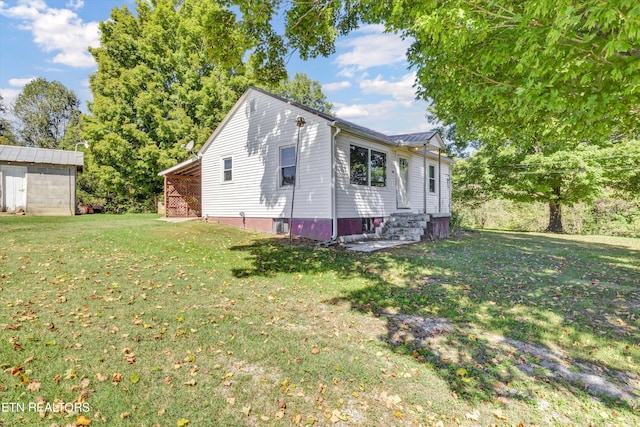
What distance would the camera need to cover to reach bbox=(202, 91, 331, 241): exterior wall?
35.6 feet

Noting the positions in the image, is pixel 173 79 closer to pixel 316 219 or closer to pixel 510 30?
pixel 316 219

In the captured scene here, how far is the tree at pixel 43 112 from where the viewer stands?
37031 mm

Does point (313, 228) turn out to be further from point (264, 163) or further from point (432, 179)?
point (432, 179)


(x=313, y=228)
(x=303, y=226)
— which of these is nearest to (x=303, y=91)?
(x=303, y=226)

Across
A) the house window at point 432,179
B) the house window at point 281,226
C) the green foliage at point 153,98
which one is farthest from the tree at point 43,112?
the house window at point 432,179

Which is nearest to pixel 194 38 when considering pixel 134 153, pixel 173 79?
pixel 173 79

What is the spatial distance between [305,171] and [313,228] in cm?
204

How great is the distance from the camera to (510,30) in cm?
499

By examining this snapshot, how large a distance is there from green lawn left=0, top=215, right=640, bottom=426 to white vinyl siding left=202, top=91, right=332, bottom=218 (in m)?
4.31

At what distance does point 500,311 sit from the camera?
5098 millimetres

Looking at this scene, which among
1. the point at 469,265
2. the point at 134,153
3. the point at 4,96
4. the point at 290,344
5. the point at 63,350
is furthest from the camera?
the point at 4,96

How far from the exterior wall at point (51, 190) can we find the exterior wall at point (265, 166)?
8727 millimetres

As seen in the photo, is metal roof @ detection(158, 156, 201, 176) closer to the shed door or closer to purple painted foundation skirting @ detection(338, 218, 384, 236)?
the shed door

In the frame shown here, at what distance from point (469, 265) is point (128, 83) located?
24148 mm
